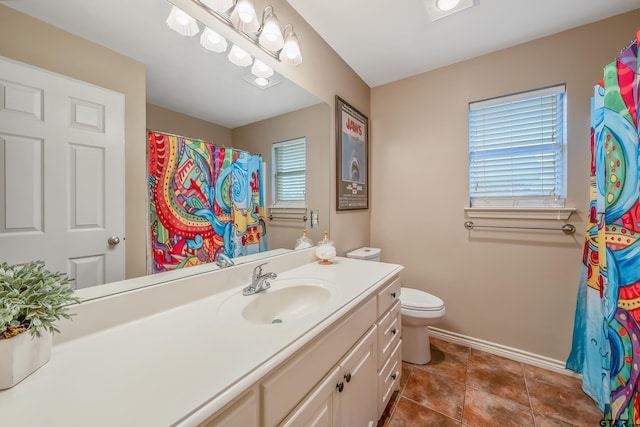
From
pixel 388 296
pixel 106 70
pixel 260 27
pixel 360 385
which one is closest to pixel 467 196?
pixel 388 296

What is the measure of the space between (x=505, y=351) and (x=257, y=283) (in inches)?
80.9

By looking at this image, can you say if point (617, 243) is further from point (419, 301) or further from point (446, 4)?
point (446, 4)

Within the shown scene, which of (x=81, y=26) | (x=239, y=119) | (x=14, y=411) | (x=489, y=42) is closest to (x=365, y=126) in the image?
(x=489, y=42)

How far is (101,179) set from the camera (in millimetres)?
738

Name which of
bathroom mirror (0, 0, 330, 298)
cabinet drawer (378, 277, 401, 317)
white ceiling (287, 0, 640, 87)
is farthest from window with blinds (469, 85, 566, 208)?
bathroom mirror (0, 0, 330, 298)

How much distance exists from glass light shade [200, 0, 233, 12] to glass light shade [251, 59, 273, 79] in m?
0.24

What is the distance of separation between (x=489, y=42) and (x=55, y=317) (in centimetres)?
270

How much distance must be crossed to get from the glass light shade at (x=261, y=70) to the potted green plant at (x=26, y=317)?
1169 mm

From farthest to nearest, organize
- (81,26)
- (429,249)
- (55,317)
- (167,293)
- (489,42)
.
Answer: (429,249) → (489,42) → (167,293) → (81,26) → (55,317)

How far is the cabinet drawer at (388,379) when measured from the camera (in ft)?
4.12

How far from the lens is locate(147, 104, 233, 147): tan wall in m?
0.88

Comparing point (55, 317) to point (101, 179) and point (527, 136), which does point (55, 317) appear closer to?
point (101, 179)

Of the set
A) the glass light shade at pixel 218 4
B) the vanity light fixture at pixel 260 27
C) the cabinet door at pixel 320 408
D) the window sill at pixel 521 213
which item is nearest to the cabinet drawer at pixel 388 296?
the cabinet door at pixel 320 408

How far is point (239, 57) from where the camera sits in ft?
3.86
